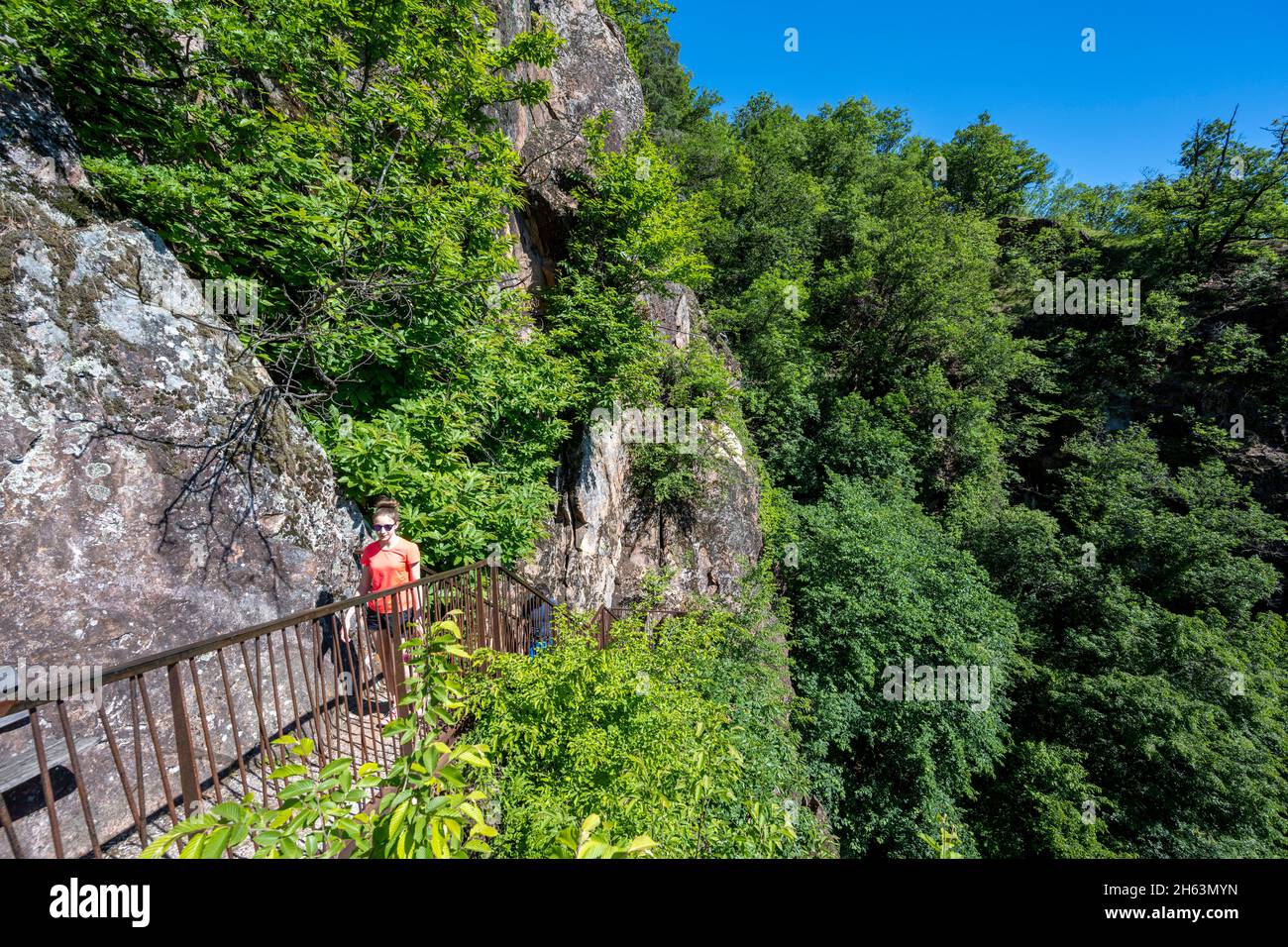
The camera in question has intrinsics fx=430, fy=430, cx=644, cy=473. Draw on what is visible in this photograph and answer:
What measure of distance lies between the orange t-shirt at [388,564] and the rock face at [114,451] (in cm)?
47

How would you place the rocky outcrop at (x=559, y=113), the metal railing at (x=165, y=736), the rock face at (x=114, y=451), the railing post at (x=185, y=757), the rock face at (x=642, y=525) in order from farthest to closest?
1. the rock face at (x=642, y=525)
2. the rocky outcrop at (x=559, y=113)
3. the rock face at (x=114, y=451)
4. the railing post at (x=185, y=757)
5. the metal railing at (x=165, y=736)

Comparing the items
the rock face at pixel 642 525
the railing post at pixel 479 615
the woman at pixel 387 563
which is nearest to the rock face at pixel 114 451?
the woman at pixel 387 563

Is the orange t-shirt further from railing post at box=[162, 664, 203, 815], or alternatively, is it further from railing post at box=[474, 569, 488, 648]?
railing post at box=[162, 664, 203, 815]

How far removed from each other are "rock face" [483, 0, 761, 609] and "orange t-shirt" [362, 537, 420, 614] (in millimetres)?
3315

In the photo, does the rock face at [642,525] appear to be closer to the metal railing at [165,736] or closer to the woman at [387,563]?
the woman at [387,563]

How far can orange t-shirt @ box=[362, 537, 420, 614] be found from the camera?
3.74 m

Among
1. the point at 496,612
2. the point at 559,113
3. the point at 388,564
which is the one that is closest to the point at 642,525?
the point at 496,612

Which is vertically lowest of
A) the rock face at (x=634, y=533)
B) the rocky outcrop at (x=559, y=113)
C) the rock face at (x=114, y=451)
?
the rock face at (x=634, y=533)

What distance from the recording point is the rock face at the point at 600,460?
8547 millimetres

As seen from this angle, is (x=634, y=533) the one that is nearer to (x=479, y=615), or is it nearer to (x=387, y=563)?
(x=479, y=615)

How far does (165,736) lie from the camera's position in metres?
2.78

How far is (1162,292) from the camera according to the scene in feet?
53.9
